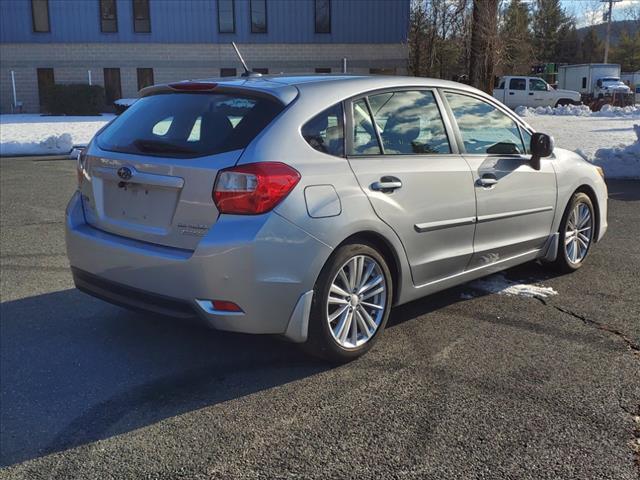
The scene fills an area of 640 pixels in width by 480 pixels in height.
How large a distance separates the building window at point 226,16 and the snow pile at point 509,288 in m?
32.4

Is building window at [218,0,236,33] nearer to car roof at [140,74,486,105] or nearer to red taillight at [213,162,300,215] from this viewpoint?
car roof at [140,74,486,105]

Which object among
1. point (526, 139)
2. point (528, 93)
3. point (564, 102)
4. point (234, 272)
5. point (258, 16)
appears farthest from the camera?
point (258, 16)

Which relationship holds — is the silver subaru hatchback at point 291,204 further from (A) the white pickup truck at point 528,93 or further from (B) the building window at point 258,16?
(B) the building window at point 258,16

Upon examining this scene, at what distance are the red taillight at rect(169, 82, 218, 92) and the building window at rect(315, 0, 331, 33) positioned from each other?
3332 cm

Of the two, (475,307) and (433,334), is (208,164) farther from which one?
(475,307)

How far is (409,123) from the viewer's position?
4.43 metres

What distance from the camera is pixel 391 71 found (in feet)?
121

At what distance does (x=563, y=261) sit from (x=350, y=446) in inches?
137

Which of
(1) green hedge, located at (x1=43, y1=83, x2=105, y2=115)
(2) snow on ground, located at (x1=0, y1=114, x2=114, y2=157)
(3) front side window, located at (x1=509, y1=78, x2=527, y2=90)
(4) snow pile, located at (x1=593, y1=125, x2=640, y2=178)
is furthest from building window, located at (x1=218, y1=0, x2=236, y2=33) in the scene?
(4) snow pile, located at (x1=593, y1=125, x2=640, y2=178)

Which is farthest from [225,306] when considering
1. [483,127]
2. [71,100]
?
[71,100]

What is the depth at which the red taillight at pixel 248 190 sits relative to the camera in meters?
3.47

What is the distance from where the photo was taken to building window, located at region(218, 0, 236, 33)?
3497cm

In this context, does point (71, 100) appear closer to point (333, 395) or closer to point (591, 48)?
point (333, 395)

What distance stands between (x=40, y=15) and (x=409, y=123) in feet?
116
